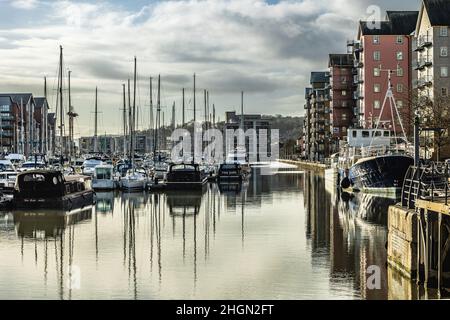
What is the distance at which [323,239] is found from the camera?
3903 centimetres

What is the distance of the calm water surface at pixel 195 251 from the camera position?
2580cm

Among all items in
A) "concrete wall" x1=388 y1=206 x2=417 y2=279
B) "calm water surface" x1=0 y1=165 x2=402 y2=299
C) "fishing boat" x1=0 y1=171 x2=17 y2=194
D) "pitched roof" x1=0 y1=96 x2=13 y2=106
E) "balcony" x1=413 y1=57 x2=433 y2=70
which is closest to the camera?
"calm water surface" x1=0 y1=165 x2=402 y2=299

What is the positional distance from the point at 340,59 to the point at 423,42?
2235 inches

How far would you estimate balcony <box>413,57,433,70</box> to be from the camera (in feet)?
341

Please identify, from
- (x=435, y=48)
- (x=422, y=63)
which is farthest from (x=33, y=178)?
(x=422, y=63)

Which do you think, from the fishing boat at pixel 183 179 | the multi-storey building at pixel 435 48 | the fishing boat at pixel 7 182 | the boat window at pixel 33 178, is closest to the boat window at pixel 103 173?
the fishing boat at pixel 183 179

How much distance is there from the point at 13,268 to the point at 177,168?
49.8 m

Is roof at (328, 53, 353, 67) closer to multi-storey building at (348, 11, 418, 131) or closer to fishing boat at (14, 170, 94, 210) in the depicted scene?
multi-storey building at (348, 11, 418, 131)

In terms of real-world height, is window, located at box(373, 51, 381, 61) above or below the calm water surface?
above

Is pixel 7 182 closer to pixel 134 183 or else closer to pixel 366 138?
pixel 134 183

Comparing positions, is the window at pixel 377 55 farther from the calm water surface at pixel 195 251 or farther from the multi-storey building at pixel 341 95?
the calm water surface at pixel 195 251

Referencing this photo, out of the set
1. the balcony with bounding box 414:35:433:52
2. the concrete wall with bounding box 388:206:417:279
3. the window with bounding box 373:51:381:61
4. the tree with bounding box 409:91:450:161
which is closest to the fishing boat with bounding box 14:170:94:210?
the concrete wall with bounding box 388:206:417:279

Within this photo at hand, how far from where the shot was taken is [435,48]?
103938mm
